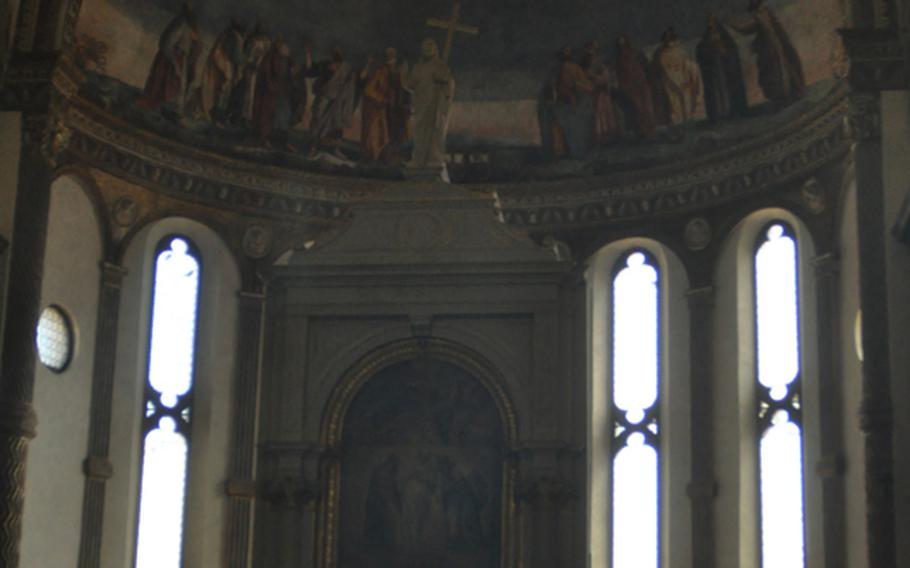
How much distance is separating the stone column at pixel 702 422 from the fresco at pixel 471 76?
2173 millimetres

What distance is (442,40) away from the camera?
28453 mm

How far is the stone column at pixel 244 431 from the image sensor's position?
25750mm

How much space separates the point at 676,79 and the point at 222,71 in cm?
615

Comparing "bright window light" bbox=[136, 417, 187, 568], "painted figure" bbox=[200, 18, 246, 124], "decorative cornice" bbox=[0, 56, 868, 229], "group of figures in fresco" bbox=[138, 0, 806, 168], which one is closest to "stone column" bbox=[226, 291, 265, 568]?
"bright window light" bbox=[136, 417, 187, 568]

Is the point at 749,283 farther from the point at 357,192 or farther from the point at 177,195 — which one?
the point at 177,195

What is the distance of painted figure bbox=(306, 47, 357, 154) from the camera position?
2803 cm

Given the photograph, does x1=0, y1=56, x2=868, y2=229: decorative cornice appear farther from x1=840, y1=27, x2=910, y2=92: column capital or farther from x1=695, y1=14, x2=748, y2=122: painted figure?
x1=840, y1=27, x2=910, y2=92: column capital

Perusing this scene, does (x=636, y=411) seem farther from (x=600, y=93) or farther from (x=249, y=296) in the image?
(x=249, y=296)

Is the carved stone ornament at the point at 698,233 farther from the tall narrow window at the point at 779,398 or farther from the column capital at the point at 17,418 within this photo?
the column capital at the point at 17,418

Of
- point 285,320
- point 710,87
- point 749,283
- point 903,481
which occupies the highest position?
point 710,87

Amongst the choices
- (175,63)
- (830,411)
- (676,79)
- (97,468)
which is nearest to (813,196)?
(830,411)

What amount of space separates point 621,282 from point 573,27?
363cm

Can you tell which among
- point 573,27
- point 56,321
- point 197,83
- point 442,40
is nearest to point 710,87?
point 573,27

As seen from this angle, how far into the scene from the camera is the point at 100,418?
25.5 m
